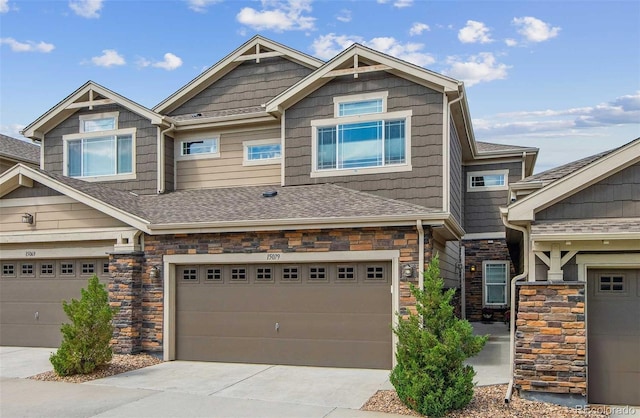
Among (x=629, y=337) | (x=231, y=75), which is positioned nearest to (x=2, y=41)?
(x=231, y=75)

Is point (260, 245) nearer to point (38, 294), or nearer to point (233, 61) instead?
point (38, 294)

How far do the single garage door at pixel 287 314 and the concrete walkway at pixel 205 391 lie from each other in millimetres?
329

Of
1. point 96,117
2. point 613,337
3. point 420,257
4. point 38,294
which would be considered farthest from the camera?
point 96,117

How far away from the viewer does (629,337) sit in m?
8.02

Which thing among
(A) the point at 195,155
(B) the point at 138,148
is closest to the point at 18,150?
(B) the point at 138,148

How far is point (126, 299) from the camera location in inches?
457

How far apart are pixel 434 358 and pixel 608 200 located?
3507 millimetres

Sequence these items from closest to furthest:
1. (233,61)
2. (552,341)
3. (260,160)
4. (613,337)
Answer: (552,341)
(613,337)
(260,160)
(233,61)

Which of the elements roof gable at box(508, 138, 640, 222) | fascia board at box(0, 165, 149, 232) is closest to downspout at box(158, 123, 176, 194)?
fascia board at box(0, 165, 149, 232)

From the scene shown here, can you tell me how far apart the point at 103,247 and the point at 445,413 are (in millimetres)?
8416

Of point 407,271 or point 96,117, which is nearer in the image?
point 407,271

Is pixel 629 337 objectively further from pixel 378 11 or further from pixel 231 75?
pixel 231 75

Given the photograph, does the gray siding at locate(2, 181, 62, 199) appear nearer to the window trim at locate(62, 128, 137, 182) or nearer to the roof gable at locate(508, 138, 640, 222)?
the window trim at locate(62, 128, 137, 182)

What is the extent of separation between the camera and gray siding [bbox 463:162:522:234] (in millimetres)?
18266
